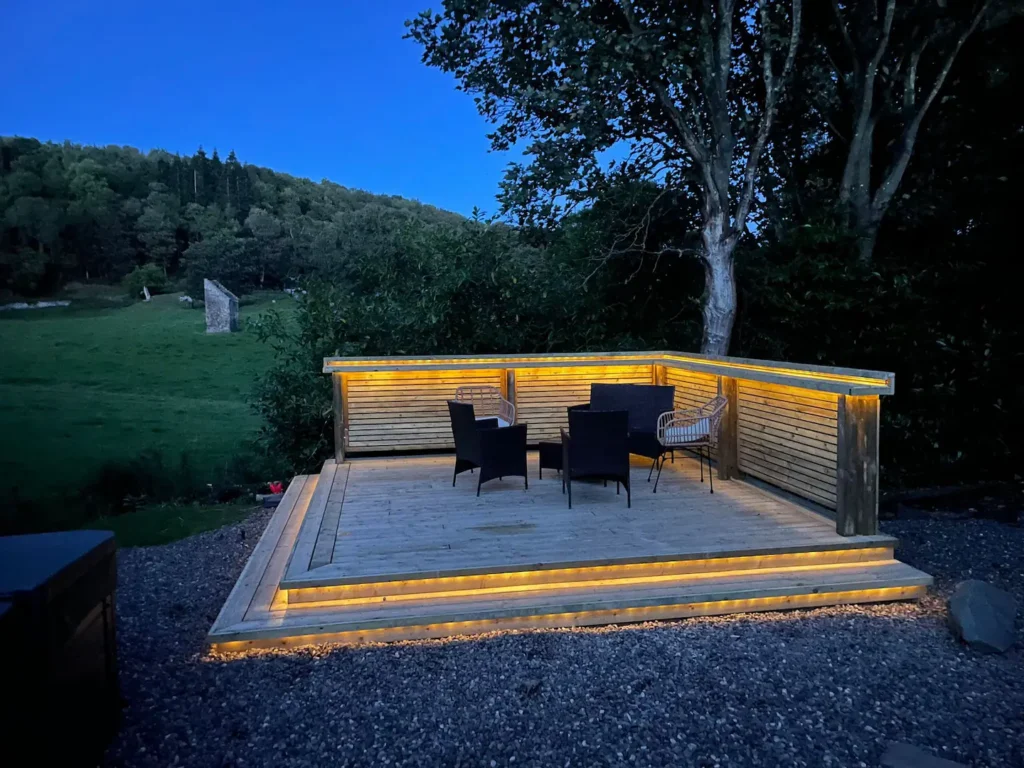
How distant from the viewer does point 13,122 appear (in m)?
13.8

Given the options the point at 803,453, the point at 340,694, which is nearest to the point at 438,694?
the point at 340,694

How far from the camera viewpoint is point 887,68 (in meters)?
9.87

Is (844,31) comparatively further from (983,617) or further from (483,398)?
(983,617)

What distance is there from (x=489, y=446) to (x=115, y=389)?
1114cm

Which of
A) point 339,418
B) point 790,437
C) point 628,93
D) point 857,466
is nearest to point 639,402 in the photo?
point 790,437

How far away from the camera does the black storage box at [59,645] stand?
2150 millimetres

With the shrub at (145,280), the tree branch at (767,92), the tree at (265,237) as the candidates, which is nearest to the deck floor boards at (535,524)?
the tree branch at (767,92)

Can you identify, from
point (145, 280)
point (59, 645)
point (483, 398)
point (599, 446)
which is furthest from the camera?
point (145, 280)

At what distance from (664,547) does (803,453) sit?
159 centimetres

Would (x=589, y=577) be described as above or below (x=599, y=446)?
below

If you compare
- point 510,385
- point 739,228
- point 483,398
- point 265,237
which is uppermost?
point 265,237

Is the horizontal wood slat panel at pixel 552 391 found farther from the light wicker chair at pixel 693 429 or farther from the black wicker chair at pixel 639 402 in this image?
the light wicker chair at pixel 693 429

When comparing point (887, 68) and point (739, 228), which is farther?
point (887, 68)

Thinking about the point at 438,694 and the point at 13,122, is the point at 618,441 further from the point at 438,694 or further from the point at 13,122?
the point at 13,122
